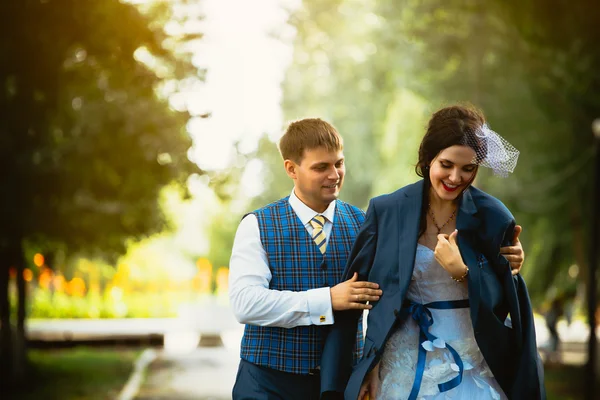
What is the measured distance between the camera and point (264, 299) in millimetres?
4109

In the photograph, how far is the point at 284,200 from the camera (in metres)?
4.54

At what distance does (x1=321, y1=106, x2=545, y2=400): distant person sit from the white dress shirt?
21 centimetres

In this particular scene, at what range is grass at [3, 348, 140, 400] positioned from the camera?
1502 cm

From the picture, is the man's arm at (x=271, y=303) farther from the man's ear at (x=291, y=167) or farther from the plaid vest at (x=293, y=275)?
the man's ear at (x=291, y=167)

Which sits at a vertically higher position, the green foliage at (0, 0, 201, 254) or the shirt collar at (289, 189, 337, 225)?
the green foliage at (0, 0, 201, 254)

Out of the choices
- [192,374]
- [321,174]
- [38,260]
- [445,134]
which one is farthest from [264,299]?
[38,260]

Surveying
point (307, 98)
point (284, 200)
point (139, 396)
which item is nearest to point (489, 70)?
point (139, 396)

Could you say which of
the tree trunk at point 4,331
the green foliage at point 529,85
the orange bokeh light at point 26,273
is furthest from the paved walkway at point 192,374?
the green foliage at point 529,85

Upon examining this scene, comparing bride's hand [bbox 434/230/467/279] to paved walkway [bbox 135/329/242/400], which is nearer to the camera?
bride's hand [bbox 434/230/467/279]

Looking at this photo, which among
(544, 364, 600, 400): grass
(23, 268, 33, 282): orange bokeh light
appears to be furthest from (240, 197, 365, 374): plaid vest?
(23, 268, 33, 282): orange bokeh light

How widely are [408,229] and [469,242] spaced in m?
0.26

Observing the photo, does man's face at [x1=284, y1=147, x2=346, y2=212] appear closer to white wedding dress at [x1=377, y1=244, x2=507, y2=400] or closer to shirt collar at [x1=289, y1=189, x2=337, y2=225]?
shirt collar at [x1=289, y1=189, x2=337, y2=225]

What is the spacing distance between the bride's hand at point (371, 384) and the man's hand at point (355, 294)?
29cm

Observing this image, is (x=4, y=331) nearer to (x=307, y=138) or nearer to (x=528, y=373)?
(x=307, y=138)
